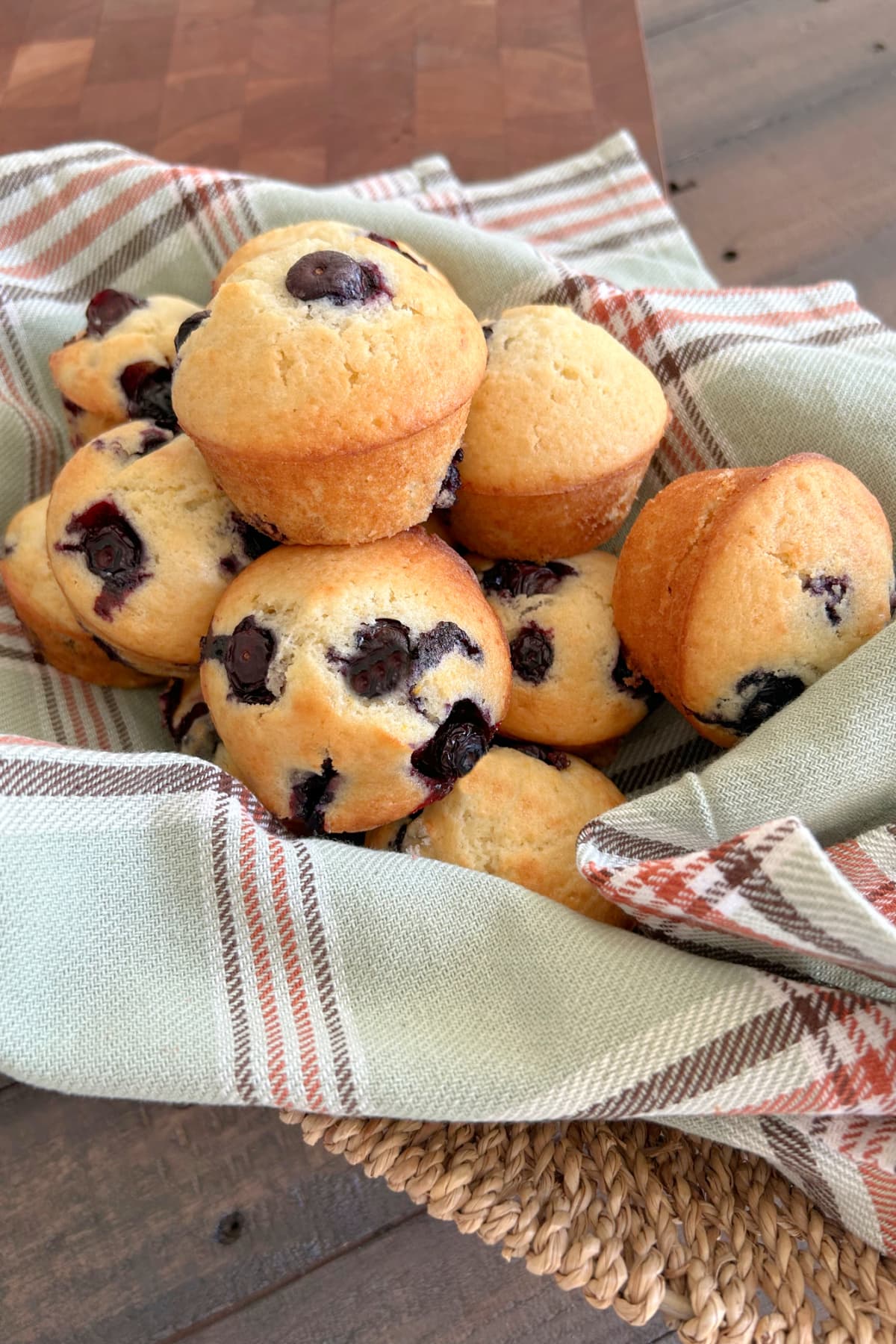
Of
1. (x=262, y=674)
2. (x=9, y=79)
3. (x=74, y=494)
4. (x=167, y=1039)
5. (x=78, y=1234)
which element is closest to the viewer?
(x=167, y=1039)

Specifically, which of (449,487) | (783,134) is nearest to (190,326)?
(449,487)

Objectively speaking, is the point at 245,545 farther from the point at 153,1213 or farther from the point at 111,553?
the point at 153,1213

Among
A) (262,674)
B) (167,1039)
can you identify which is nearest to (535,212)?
(262,674)

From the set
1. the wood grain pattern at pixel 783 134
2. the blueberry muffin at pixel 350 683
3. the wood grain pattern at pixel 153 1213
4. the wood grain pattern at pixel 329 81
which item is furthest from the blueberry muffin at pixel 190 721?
the wood grain pattern at pixel 783 134

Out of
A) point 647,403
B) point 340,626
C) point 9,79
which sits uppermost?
point 9,79

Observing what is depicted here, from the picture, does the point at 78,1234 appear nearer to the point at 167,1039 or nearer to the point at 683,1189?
the point at 167,1039

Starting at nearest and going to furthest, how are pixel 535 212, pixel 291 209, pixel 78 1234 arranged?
pixel 78 1234 → pixel 291 209 → pixel 535 212
